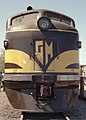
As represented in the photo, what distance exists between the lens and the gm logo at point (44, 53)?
7465 mm

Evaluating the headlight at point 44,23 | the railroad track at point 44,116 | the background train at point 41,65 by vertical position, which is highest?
the headlight at point 44,23

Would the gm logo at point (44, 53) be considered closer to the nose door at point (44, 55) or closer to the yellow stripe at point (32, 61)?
the nose door at point (44, 55)

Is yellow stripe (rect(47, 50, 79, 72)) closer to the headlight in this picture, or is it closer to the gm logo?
the gm logo

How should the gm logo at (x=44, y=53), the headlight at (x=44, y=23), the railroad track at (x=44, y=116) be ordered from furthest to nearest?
the railroad track at (x=44, y=116) → the headlight at (x=44, y=23) → the gm logo at (x=44, y=53)

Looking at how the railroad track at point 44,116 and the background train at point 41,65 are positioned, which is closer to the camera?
the background train at point 41,65

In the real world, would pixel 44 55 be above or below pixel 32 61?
above

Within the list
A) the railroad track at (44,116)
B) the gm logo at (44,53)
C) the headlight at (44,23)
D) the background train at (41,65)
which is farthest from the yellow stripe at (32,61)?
the railroad track at (44,116)

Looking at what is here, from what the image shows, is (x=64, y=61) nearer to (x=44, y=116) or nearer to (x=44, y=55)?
(x=44, y=55)

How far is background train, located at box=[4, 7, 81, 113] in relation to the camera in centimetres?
747

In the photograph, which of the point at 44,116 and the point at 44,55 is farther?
the point at 44,116

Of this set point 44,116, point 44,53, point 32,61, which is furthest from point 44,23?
point 44,116

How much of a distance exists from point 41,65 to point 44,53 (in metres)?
0.34

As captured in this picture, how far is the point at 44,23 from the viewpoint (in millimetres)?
7723

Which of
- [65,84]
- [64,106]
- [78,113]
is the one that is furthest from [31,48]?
[78,113]
